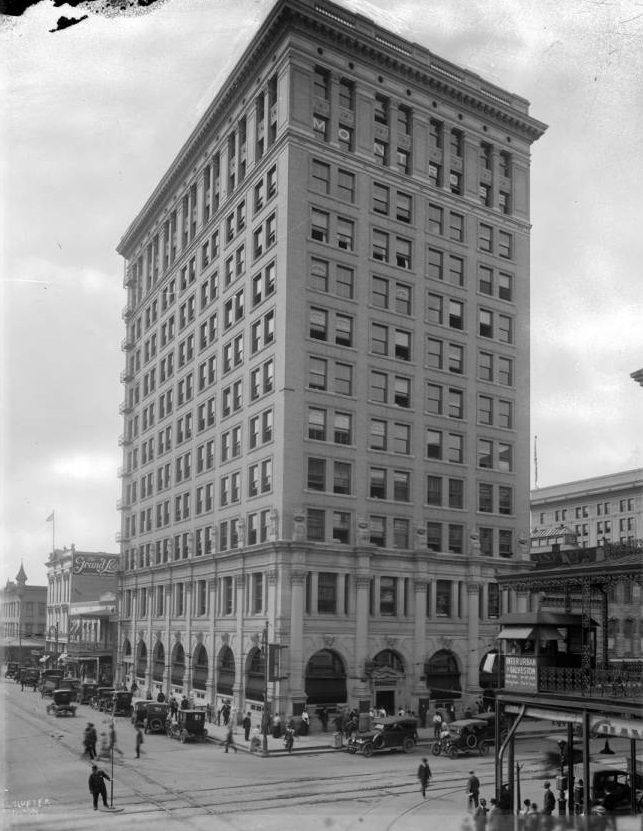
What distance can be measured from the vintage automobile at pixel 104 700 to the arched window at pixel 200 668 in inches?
259

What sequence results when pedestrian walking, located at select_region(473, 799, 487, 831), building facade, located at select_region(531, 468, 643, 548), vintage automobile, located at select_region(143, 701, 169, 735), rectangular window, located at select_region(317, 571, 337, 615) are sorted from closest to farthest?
1. pedestrian walking, located at select_region(473, 799, 487, 831)
2. vintage automobile, located at select_region(143, 701, 169, 735)
3. rectangular window, located at select_region(317, 571, 337, 615)
4. building facade, located at select_region(531, 468, 643, 548)

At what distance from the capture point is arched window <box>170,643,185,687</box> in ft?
257

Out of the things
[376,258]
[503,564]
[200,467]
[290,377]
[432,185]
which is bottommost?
[503,564]

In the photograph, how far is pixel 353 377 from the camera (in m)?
67.1

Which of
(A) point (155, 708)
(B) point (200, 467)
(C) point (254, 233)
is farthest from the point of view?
(B) point (200, 467)

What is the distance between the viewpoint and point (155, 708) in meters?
56.8

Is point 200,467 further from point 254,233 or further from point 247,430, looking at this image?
point 254,233

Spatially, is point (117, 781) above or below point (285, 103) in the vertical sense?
below

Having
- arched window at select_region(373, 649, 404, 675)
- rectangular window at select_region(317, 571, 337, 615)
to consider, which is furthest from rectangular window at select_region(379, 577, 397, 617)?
rectangular window at select_region(317, 571, 337, 615)

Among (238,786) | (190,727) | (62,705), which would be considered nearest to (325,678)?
(190,727)

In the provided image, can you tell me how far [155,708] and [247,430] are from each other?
21778 mm

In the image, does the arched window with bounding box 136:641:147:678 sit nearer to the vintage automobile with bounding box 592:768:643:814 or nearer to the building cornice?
the building cornice

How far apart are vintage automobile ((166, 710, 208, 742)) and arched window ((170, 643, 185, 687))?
2342 centimetres

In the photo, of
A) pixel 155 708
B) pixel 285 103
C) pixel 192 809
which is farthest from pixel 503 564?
pixel 192 809
